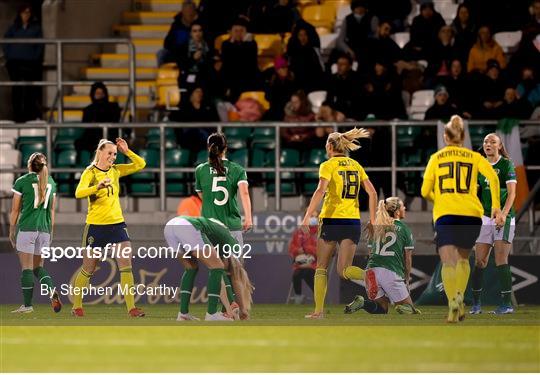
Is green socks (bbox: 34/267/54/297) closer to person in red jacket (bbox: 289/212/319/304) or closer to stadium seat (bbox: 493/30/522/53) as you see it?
person in red jacket (bbox: 289/212/319/304)

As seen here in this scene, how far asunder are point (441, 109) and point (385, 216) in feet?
16.3

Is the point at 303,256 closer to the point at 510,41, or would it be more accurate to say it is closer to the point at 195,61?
the point at 195,61

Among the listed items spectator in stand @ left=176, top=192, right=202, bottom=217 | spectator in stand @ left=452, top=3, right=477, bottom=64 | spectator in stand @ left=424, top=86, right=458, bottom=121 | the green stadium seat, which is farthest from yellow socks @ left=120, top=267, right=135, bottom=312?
spectator in stand @ left=452, top=3, right=477, bottom=64

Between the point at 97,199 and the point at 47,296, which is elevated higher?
the point at 97,199

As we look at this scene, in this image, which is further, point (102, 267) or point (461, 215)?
point (102, 267)

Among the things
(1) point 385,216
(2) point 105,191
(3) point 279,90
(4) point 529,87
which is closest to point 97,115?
(3) point 279,90

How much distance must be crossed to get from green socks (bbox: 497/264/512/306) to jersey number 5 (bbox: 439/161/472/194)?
7.40ft

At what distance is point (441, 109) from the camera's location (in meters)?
19.9

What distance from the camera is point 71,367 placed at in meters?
10.8

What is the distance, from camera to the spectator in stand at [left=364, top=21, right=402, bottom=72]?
21.2 metres

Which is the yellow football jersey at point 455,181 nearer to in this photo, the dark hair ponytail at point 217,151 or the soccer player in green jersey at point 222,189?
the soccer player in green jersey at point 222,189

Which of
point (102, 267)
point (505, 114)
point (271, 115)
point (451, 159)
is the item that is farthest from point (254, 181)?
point (451, 159)

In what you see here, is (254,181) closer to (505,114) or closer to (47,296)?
(505,114)

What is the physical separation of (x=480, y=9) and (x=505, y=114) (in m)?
2.55
